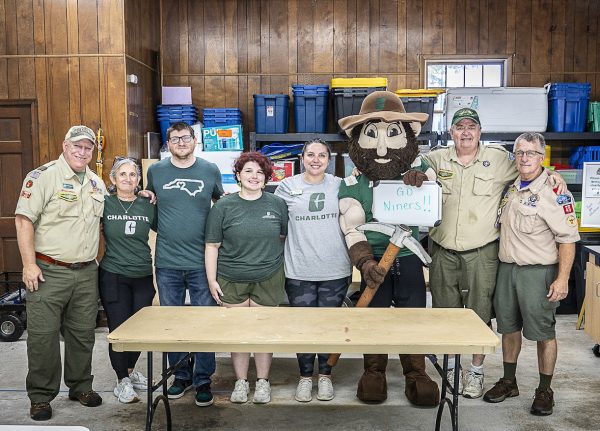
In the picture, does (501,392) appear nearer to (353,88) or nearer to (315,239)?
(315,239)

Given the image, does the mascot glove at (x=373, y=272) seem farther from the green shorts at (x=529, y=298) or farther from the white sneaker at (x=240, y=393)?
the white sneaker at (x=240, y=393)

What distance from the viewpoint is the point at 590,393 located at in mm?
3480

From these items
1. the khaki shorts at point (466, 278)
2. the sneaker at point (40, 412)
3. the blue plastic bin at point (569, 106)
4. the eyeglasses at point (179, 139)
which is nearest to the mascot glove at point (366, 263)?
the khaki shorts at point (466, 278)

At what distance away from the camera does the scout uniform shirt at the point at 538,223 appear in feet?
9.80

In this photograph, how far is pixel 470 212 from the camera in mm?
3170

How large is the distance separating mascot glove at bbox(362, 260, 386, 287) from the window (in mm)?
3606

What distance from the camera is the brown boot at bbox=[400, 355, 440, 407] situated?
3.21 metres

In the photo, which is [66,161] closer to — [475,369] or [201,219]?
[201,219]

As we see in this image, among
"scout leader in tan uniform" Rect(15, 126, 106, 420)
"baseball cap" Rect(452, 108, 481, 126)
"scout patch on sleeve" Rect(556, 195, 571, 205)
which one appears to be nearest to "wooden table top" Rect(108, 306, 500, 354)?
"scout leader in tan uniform" Rect(15, 126, 106, 420)

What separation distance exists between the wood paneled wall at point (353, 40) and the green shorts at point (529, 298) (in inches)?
130

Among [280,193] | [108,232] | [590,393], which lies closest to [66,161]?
[108,232]

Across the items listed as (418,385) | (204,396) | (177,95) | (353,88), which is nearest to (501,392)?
(418,385)

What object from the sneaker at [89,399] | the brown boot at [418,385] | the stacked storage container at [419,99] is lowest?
the sneaker at [89,399]

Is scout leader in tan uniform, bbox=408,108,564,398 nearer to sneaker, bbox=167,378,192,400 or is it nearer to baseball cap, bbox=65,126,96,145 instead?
sneaker, bbox=167,378,192,400
